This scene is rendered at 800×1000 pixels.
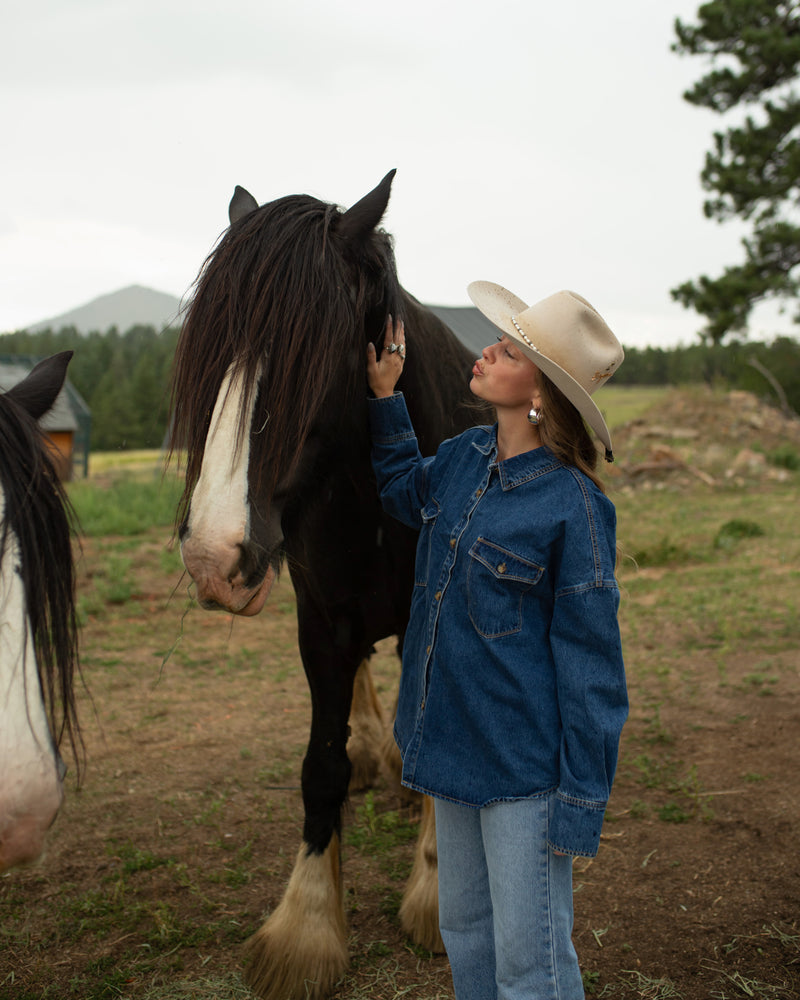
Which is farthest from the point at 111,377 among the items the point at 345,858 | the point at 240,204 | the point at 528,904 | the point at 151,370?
the point at 528,904

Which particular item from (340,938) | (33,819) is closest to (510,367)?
(33,819)

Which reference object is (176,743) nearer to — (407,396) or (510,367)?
(407,396)

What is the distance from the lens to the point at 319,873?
2.48 meters

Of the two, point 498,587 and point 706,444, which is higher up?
point 498,587

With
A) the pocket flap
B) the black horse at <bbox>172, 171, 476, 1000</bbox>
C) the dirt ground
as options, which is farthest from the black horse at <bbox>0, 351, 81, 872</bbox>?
the pocket flap

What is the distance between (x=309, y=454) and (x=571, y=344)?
2.00ft

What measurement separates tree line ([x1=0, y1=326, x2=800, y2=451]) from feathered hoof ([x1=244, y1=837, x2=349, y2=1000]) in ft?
63.4

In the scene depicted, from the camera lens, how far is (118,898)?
2.75 metres

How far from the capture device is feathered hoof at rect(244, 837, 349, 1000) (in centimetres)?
230

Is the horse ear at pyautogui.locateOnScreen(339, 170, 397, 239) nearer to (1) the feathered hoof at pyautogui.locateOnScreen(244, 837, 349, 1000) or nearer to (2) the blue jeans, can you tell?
(2) the blue jeans

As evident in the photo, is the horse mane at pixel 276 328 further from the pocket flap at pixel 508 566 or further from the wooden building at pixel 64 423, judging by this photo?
the pocket flap at pixel 508 566

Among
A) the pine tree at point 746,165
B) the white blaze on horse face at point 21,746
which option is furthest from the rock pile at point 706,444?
the white blaze on horse face at point 21,746

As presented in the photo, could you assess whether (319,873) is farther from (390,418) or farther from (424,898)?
(390,418)

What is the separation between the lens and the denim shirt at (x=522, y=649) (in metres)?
1.53
